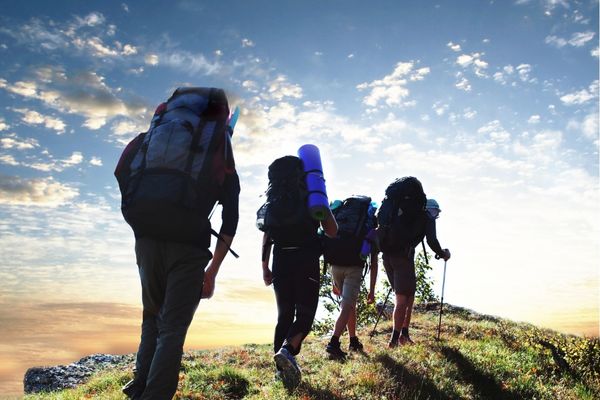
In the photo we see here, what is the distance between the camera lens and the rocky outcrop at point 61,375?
12023mm

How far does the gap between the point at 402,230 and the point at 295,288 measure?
10.7ft

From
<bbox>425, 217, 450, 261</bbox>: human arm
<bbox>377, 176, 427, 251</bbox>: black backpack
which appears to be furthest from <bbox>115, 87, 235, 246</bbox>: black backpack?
<bbox>425, 217, 450, 261</bbox>: human arm

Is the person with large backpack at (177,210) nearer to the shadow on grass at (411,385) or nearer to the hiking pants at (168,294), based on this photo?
the hiking pants at (168,294)

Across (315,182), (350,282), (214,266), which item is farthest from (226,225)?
(350,282)

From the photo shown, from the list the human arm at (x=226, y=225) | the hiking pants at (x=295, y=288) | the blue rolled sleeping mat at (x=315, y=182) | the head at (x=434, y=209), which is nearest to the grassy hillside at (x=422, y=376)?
the hiking pants at (x=295, y=288)

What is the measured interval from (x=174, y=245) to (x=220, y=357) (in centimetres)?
764

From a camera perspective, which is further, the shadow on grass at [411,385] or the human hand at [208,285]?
the shadow on grass at [411,385]

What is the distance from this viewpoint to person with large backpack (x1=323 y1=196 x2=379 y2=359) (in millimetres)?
7793

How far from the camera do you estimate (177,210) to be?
3711mm

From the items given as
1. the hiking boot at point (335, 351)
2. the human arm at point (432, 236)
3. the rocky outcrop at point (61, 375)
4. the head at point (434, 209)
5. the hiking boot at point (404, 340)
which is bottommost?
the rocky outcrop at point (61, 375)

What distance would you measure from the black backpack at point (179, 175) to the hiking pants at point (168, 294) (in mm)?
144

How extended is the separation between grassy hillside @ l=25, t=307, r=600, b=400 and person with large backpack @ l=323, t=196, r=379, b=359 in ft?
2.26

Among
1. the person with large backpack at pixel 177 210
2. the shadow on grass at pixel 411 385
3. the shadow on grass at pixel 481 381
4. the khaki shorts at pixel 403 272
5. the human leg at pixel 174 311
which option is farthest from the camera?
the khaki shorts at pixel 403 272

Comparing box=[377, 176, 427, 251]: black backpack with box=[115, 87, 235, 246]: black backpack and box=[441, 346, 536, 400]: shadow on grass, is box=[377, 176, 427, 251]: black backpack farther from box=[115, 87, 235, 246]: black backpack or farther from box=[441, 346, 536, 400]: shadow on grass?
box=[115, 87, 235, 246]: black backpack
